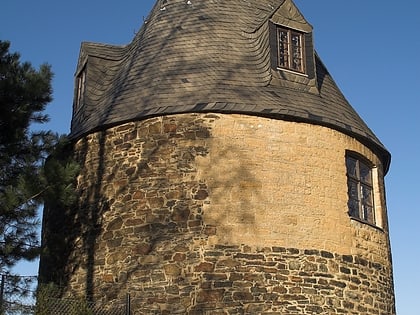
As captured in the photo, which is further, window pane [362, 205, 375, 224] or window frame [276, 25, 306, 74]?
window frame [276, 25, 306, 74]

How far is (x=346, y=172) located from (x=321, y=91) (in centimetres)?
199

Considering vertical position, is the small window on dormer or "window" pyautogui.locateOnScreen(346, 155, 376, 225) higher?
the small window on dormer

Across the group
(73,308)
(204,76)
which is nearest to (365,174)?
(204,76)

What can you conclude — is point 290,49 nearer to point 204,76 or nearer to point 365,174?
point 204,76

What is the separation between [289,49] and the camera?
49.2 feet

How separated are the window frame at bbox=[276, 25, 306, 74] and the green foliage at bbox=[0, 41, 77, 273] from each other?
4.92 m

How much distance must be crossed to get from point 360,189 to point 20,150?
676 centimetres

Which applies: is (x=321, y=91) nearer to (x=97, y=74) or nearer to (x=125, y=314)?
(x=97, y=74)

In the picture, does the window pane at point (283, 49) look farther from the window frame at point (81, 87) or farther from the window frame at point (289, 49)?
the window frame at point (81, 87)

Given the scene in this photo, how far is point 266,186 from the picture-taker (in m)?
13.1

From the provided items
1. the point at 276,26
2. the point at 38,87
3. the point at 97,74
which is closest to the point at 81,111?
the point at 97,74

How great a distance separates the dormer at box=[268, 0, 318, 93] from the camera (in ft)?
48.4

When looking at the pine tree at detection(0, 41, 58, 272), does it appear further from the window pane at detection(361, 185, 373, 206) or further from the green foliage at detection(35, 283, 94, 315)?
the window pane at detection(361, 185, 373, 206)

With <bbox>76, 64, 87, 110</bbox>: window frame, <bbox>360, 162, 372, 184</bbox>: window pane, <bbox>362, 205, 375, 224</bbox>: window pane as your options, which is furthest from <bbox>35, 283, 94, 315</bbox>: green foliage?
<bbox>360, 162, 372, 184</bbox>: window pane
